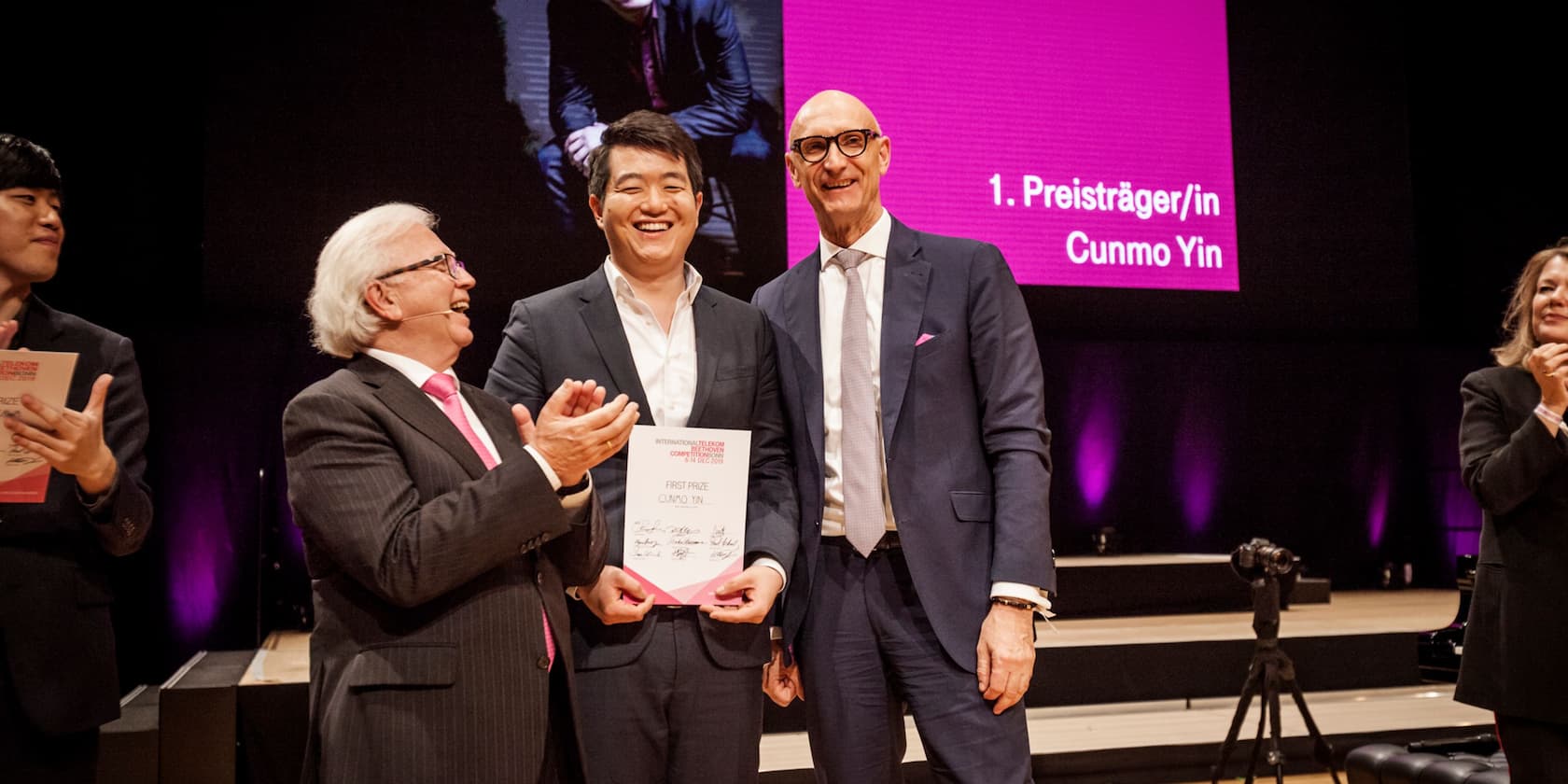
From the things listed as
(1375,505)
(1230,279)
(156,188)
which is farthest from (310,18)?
(1375,505)

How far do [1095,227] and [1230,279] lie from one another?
3.29ft

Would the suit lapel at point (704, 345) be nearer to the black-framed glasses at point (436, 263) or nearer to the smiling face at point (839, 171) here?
the smiling face at point (839, 171)

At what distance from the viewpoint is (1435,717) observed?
4586 millimetres

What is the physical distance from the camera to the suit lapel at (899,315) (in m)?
2.07

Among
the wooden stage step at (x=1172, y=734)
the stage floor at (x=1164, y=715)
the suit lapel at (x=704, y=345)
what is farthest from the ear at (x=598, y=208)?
the wooden stage step at (x=1172, y=734)

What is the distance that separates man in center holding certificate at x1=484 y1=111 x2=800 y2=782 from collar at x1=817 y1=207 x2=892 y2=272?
7.4 inches

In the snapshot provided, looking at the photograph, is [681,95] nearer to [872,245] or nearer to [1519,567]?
[872,245]

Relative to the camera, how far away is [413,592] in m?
1.51

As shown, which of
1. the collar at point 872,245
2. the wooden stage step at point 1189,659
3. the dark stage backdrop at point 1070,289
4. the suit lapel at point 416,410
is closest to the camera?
the suit lapel at point 416,410

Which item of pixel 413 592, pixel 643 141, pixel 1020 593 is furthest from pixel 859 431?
pixel 413 592

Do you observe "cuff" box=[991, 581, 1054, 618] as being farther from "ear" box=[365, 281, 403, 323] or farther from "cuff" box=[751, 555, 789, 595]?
"ear" box=[365, 281, 403, 323]

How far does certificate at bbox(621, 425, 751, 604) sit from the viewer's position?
6.19 ft

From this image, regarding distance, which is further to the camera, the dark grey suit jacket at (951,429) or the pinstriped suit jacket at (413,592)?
the dark grey suit jacket at (951,429)

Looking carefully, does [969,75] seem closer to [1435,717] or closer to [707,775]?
[1435,717]
